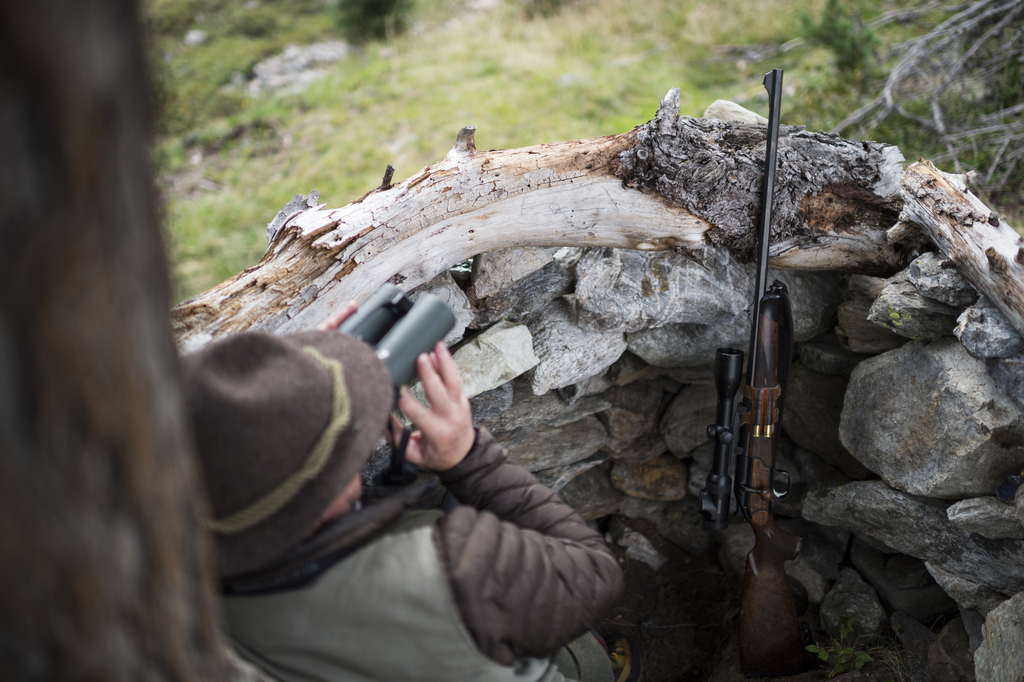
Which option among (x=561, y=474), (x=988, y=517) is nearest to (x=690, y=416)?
(x=561, y=474)

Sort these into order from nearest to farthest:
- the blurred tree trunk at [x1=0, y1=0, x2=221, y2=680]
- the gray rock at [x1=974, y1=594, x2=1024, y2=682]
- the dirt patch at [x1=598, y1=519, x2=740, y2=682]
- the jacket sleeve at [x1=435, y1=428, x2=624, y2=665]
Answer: the blurred tree trunk at [x1=0, y1=0, x2=221, y2=680], the jacket sleeve at [x1=435, y1=428, x2=624, y2=665], the gray rock at [x1=974, y1=594, x2=1024, y2=682], the dirt patch at [x1=598, y1=519, x2=740, y2=682]

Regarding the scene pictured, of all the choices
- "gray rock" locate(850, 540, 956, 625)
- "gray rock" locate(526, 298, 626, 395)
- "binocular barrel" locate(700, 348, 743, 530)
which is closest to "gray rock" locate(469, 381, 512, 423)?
"gray rock" locate(526, 298, 626, 395)

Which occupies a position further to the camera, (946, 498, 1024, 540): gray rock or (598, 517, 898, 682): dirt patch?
(598, 517, 898, 682): dirt patch

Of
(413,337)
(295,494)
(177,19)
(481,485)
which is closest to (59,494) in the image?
(295,494)

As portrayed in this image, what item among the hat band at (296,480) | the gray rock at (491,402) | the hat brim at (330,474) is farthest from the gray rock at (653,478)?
the hat band at (296,480)

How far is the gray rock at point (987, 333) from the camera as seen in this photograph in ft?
7.07

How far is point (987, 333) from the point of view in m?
2.17

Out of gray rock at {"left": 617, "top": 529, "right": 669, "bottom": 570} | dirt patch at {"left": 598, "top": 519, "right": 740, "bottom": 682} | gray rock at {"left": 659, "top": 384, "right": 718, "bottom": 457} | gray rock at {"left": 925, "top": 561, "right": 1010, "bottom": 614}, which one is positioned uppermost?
gray rock at {"left": 659, "top": 384, "right": 718, "bottom": 457}

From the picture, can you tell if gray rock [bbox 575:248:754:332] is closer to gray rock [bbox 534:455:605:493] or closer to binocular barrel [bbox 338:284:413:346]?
gray rock [bbox 534:455:605:493]

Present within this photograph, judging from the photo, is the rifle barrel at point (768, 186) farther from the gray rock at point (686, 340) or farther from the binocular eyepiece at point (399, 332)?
the binocular eyepiece at point (399, 332)

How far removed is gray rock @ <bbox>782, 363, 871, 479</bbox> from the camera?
311 centimetres

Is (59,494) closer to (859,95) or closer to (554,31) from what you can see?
(859,95)

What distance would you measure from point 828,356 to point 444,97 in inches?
234

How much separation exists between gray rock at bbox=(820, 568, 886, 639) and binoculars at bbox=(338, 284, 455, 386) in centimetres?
267
